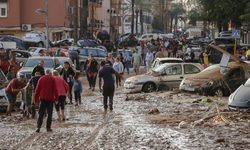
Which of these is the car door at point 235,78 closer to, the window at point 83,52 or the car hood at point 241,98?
the car hood at point 241,98

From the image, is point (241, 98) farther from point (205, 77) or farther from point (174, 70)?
point (174, 70)

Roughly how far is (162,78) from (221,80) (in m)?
3.34

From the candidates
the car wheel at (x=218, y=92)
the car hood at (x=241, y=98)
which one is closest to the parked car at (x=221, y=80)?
the car wheel at (x=218, y=92)

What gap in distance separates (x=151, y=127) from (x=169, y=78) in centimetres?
892

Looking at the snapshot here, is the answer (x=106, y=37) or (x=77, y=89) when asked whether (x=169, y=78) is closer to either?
(x=77, y=89)

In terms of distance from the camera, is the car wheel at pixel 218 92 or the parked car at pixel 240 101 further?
A: the car wheel at pixel 218 92

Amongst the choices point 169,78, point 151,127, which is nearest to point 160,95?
point 169,78

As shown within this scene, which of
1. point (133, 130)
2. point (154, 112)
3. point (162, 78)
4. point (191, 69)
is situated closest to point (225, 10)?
point (191, 69)

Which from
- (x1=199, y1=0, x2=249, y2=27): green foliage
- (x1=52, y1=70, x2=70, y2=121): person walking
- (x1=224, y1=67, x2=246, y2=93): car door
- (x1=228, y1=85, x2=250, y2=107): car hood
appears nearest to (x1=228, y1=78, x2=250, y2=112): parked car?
(x1=228, y1=85, x2=250, y2=107): car hood

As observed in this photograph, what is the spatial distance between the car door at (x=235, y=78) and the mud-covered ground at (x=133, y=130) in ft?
4.41

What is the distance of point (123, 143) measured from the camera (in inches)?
352

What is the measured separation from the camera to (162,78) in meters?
19.4

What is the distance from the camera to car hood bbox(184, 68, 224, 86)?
55.6 ft

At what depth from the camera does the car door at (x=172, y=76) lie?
19453 mm
